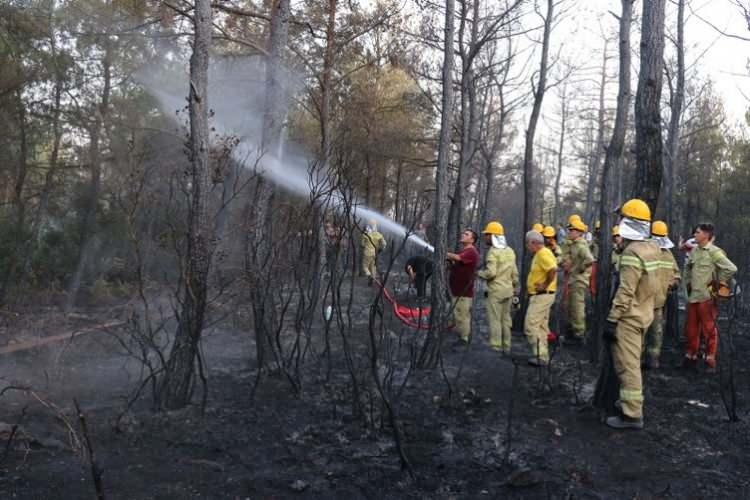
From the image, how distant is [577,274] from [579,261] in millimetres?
205

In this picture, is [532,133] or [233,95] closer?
[532,133]

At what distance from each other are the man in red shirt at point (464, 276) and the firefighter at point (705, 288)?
2772 millimetres

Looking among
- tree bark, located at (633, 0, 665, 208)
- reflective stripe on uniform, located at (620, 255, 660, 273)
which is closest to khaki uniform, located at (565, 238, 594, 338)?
tree bark, located at (633, 0, 665, 208)

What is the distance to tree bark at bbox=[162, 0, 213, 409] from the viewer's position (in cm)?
538

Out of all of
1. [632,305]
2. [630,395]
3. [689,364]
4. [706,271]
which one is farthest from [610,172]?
[630,395]

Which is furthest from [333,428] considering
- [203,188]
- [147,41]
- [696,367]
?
[147,41]

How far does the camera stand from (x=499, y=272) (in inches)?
329

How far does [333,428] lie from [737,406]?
13.9 ft

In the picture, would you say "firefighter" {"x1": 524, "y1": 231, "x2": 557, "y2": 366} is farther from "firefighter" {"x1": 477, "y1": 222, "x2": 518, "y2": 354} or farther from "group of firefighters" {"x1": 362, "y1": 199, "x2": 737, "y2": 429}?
"firefighter" {"x1": 477, "y1": 222, "x2": 518, "y2": 354}

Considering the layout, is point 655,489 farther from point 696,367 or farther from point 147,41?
point 147,41

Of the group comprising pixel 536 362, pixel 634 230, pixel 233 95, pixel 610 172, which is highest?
pixel 233 95

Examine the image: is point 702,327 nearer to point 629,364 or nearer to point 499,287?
point 499,287

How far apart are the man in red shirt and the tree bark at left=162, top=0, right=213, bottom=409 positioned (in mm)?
3947

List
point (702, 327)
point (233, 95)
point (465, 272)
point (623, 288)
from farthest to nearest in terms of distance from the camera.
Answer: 1. point (233, 95)
2. point (465, 272)
3. point (702, 327)
4. point (623, 288)
